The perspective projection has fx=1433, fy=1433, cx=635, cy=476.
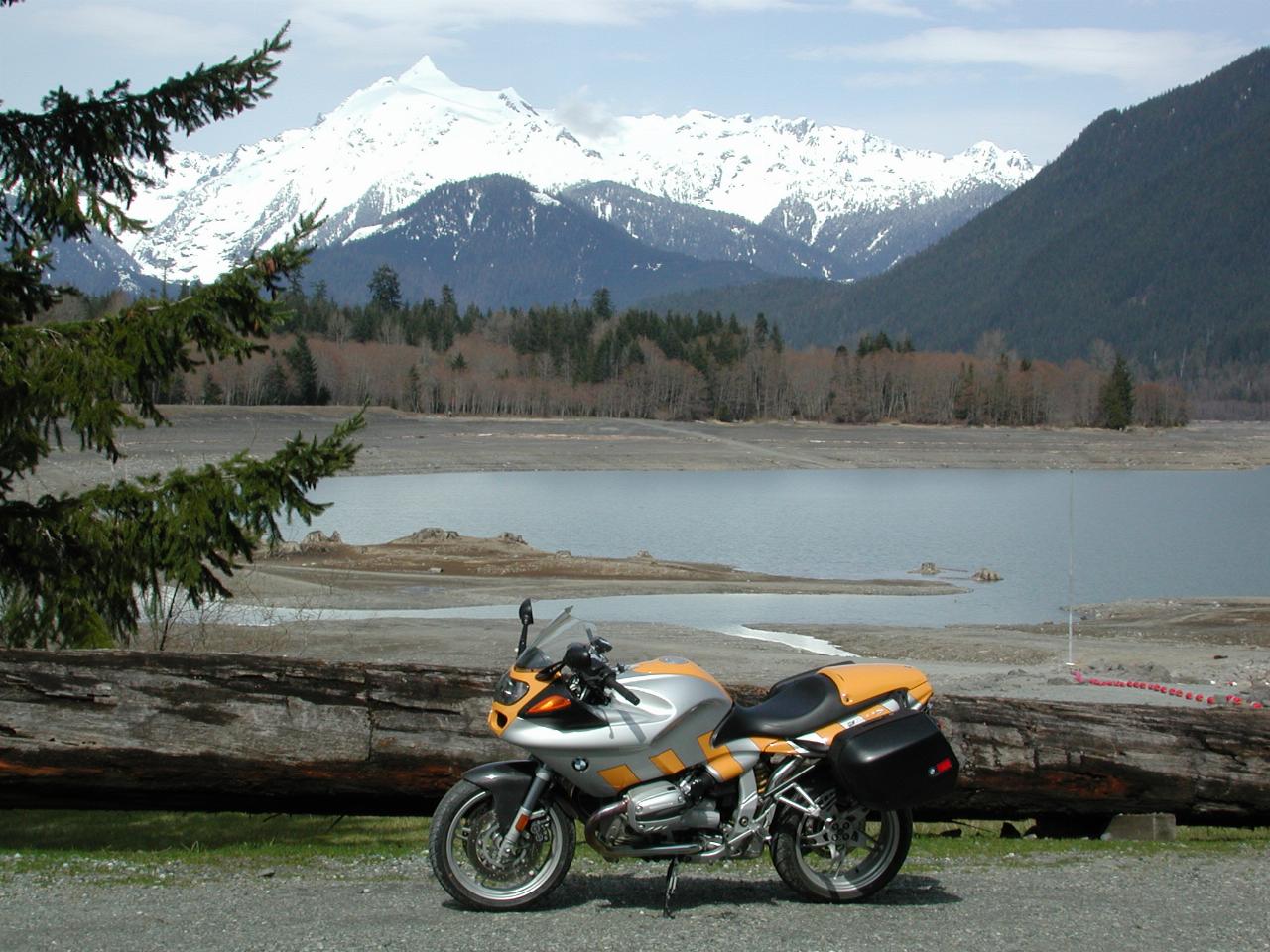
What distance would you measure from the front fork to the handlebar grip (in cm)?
58

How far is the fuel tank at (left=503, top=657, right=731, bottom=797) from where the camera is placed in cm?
702

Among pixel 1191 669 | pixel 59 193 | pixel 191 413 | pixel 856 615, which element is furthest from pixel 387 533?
pixel 191 413

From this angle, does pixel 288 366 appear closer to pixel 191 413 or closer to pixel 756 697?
pixel 191 413

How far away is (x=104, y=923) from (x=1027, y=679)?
17694mm

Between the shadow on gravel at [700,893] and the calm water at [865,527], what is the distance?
83.3 ft

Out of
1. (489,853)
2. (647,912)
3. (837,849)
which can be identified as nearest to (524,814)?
(489,853)

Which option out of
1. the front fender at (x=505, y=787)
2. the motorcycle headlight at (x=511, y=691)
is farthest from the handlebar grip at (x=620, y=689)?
the front fender at (x=505, y=787)

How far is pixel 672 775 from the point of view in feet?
23.6

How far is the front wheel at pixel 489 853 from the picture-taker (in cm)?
711

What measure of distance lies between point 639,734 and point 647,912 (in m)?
0.96

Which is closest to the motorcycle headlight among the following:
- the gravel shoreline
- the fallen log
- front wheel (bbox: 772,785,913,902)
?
front wheel (bbox: 772,785,913,902)

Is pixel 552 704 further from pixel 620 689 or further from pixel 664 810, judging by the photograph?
pixel 664 810

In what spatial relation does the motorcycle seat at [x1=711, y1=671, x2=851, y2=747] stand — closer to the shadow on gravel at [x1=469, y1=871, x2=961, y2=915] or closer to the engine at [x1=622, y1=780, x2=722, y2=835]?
the engine at [x1=622, y1=780, x2=722, y2=835]

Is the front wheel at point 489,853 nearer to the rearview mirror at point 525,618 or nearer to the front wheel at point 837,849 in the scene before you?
the rearview mirror at point 525,618
